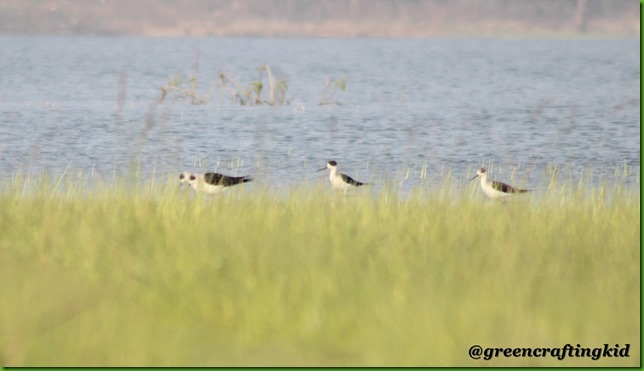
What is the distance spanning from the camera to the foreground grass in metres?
5.54

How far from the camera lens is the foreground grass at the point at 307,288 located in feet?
18.2

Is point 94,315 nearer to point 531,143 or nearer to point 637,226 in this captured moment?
point 637,226

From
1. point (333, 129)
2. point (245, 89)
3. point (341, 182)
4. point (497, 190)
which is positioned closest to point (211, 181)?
point (341, 182)

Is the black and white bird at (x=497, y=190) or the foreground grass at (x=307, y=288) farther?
the black and white bird at (x=497, y=190)

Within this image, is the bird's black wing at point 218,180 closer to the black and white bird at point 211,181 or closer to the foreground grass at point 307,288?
the black and white bird at point 211,181

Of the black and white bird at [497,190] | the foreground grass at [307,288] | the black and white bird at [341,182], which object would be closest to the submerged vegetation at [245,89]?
the black and white bird at [341,182]

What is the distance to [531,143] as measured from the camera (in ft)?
71.5

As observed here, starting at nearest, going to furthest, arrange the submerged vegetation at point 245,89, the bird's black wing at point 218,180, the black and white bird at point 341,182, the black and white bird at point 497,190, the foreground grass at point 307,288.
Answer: the foreground grass at point 307,288
the bird's black wing at point 218,180
the black and white bird at point 497,190
the black and white bird at point 341,182
the submerged vegetation at point 245,89

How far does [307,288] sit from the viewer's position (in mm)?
6113

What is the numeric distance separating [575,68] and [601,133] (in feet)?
138

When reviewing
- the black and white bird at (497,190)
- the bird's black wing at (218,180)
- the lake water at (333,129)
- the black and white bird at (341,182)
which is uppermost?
the black and white bird at (497,190)

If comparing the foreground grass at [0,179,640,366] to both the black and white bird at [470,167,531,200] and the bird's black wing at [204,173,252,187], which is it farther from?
the black and white bird at [470,167,531,200]

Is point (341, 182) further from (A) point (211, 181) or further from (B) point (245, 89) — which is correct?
(B) point (245, 89)

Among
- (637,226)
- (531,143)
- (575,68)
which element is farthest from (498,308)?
(575,68)
